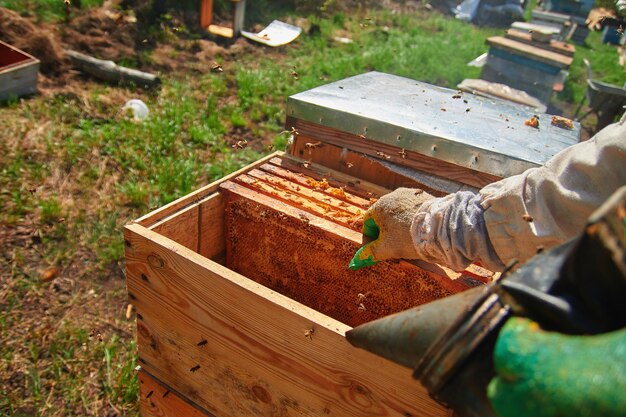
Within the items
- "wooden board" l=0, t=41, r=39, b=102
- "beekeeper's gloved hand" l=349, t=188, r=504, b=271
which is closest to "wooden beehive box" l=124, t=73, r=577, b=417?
"beekeeper's gloved hand" l=349, t=188, r=504, b=271

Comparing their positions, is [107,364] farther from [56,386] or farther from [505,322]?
[505,322]

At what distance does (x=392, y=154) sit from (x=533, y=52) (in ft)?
20.8

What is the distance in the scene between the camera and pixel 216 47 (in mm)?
7488

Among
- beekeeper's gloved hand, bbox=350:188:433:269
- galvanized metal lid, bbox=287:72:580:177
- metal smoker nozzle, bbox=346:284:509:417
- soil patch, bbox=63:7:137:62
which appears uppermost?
metal smoker nozzle, bbox=346:284:509:417

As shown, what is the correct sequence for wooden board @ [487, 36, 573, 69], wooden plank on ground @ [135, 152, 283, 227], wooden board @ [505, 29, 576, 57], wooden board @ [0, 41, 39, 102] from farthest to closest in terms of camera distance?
wooden board @ [505, 29, 576, 57], wooden board @ [487, 36, 573, 69], wooden board @ [0, 41, 39, 102], wooden plank on ground @ [135, 152, 283, 227]

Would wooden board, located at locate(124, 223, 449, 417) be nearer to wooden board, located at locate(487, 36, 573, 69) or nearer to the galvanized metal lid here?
the galvanized metal lid

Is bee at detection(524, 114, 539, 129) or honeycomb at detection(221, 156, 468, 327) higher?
bee at detection(524, 114, 539, 129)

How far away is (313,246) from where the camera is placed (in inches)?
73.1

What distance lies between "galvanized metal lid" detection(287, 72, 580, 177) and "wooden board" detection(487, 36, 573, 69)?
17.1 feet

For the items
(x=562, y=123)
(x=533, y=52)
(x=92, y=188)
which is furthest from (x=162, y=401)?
(x=533, y=52)

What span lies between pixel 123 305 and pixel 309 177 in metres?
1.83

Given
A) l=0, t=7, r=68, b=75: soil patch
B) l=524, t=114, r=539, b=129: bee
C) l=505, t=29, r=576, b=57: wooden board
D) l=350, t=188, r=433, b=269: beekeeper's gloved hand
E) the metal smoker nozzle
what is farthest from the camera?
l=505, t=29, r=576, b=57: wooden board

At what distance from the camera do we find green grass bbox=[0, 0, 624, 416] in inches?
105

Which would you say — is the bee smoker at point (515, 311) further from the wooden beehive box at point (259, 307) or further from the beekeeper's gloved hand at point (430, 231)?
the beekeeper's gloved hand at point (430, 231)
